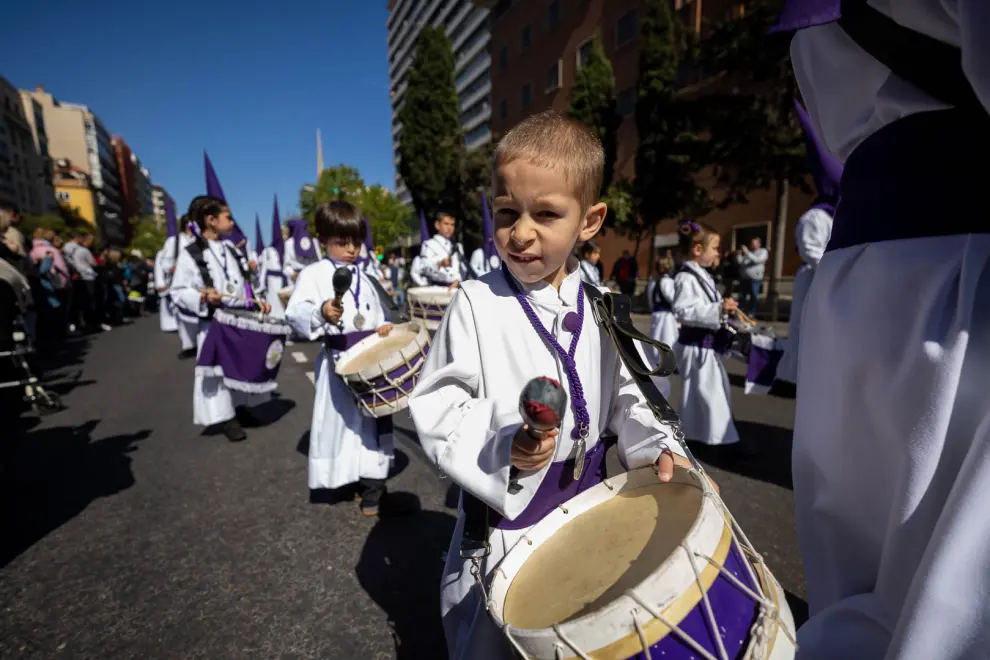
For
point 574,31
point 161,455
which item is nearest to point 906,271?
point 161,455

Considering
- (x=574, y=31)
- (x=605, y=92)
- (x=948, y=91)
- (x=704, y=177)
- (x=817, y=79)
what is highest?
(x=574, y=31)

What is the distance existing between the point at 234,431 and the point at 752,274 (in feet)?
37.6

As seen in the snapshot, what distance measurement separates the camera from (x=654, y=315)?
15.7ft

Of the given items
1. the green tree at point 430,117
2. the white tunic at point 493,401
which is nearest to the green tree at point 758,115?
the white tunic at point 493,401

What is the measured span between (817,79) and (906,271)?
1.79 feet

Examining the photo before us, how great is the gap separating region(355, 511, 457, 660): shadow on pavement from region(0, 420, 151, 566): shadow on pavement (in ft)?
6.34

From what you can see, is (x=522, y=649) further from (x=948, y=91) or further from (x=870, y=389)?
(x=948, y=91)

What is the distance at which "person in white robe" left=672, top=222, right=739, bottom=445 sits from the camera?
12.7 ft

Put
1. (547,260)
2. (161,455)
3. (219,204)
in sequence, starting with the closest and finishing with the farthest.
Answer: (547,260), (161,455), (219,204)

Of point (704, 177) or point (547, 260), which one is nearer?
point (547, 260)

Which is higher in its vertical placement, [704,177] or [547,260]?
[704,177]

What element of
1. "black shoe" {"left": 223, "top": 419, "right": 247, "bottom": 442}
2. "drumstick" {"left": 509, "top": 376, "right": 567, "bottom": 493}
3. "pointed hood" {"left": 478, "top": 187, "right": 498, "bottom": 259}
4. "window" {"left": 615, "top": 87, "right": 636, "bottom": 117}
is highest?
"window" {"left": 615, "top": 87, "right": 636, "bottom": 117}

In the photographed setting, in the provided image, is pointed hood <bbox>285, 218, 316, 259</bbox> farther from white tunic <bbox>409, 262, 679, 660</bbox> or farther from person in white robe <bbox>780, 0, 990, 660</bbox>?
person in white robe <bbox>780, 0, 990, 660</bbox>

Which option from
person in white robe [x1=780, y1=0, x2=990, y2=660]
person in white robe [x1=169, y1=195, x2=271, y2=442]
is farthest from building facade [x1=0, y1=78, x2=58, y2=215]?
person in white robe [x1=780, y1=0, x2=990, y2=660]
